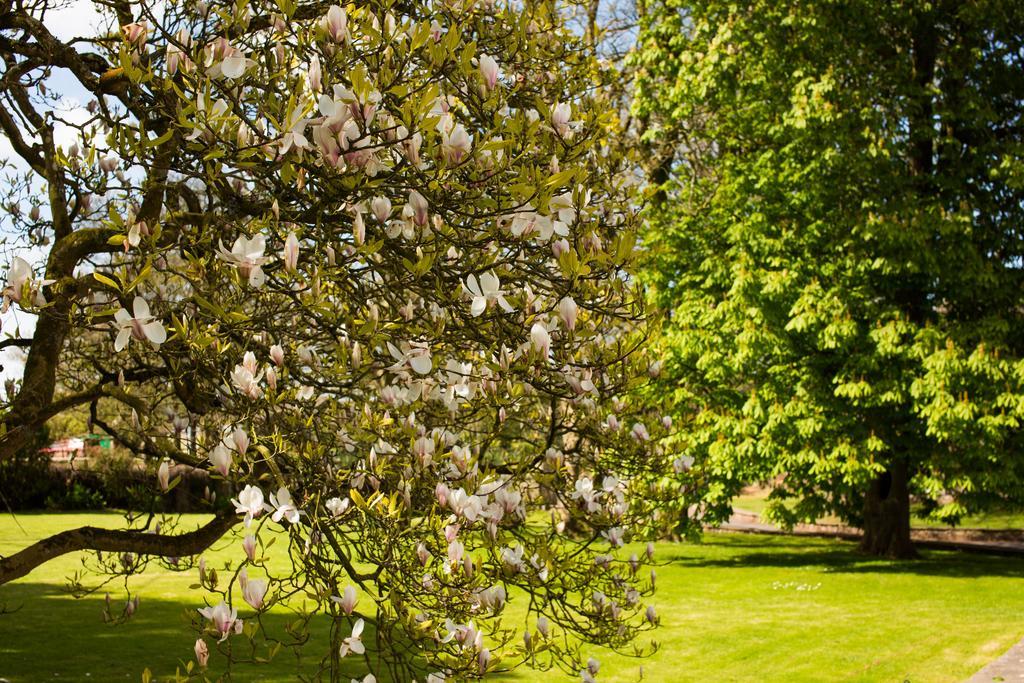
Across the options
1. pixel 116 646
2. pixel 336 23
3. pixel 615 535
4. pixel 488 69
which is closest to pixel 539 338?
pixel 488 69

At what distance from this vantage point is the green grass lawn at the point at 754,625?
9.53 metres

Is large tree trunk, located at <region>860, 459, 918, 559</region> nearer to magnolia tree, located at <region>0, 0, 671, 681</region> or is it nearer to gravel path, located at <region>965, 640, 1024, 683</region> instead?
gravel path, located at <region>965, 640, 1024, 683</region>

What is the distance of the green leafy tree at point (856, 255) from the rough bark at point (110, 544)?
11801mm

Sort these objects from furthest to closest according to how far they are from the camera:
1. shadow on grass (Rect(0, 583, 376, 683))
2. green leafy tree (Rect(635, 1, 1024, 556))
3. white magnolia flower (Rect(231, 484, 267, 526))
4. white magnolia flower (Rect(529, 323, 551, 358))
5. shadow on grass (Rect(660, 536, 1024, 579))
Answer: shadow on grass (Rect(660, 536, 1024, 579)), green leafy tree (Rect(635, 1, 1024, 556)), shadow on grass (Rect(0, 583, 376, 683)), white magnolia flower (Rect(529, 323, 551, 358)), white magnolia flower (Rect(231, 484, 267, 526))

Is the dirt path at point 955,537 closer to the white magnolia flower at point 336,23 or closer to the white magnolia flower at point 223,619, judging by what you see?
the white magnolia flower at point 223,619

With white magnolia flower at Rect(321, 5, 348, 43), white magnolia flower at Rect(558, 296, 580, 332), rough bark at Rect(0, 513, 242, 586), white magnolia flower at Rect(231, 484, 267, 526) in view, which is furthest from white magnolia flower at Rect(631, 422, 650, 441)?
white magnolia flower at Rect(321, 5, 348, 43)

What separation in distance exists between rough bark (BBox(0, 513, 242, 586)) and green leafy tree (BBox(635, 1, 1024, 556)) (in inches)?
465

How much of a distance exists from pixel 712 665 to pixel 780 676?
2.61ft

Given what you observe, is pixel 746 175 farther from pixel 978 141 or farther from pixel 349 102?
pixel 349 102

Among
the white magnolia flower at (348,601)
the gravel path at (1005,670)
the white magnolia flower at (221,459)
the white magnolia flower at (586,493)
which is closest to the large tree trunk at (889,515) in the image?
the gravel path at (1005,670)

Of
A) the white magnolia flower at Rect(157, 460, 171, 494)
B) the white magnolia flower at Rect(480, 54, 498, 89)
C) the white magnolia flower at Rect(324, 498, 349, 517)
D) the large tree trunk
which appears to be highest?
the white magnolia flower at Rect(480, 54, 498, 89)

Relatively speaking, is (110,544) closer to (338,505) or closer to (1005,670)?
(338,505)

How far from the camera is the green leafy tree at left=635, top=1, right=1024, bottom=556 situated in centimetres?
1572

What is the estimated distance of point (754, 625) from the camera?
1245 centimetres
